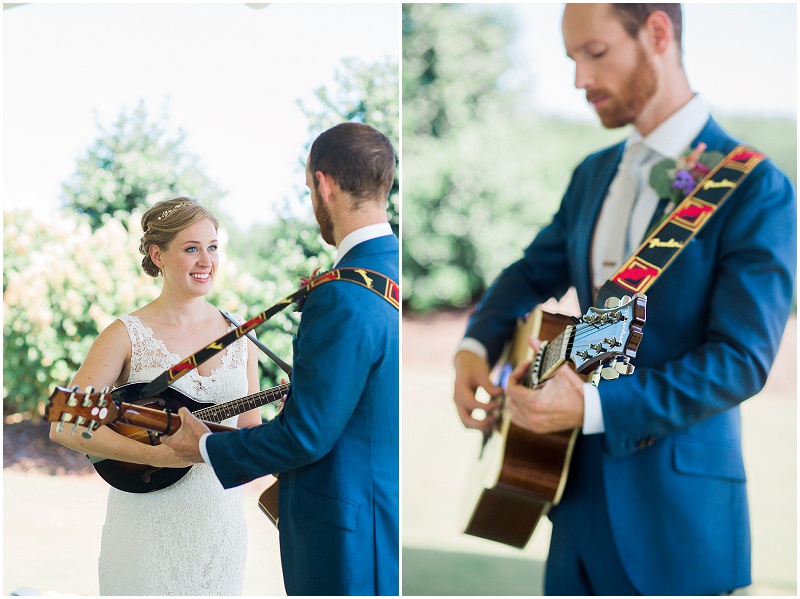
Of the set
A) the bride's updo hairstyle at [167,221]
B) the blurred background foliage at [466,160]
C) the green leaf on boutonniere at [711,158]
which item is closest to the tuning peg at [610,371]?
the green leaf on boutonniere at [711,158]

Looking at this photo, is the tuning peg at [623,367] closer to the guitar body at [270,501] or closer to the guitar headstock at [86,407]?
the guitar body at [270,501]

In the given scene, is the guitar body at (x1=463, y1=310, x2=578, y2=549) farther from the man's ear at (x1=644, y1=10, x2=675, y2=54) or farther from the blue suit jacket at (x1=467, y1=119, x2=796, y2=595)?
the man's ear at (x1=644, y1=10, x2=675, y2=54)

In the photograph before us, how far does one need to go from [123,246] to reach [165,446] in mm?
636

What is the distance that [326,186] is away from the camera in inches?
104

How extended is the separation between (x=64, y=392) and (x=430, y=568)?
1.95 m

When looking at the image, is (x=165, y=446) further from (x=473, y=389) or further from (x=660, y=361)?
(x=660, y=361)

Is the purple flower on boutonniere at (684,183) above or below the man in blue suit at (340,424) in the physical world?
above

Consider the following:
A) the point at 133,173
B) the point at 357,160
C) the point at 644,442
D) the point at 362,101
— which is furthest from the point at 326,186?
the point at 644,442

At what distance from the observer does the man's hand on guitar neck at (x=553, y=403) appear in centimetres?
245

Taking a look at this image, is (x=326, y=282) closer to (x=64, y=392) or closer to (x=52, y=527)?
(x=64, y=392)

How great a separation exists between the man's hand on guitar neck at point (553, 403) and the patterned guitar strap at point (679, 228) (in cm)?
23

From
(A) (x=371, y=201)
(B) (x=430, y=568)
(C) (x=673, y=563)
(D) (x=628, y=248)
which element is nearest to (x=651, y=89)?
(D) (x=628, y=248)

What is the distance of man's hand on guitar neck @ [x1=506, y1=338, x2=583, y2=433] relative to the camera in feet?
8.02

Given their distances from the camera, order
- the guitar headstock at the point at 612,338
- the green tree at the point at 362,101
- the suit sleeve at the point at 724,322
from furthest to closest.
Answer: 1. the green tree at the point at 362,101
2. the suit sleeve at the point at 724,322
3. the guitar headstock at the point at 612,338
